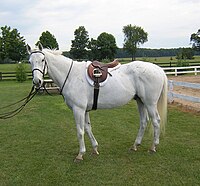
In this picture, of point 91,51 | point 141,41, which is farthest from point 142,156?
point 141,41

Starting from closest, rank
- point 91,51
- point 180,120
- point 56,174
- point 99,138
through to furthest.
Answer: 1. point 56,174
2. point 99,138
3. point 180,120
4. point 91,51

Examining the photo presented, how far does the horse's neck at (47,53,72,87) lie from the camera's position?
4453 mm

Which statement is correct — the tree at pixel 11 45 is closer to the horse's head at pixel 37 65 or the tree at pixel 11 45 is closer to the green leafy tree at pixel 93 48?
the green leafy tree at pixel 93 48

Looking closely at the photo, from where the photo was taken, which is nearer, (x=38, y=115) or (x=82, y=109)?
(x=82, y=109)

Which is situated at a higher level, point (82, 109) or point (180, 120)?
point (82, 109)

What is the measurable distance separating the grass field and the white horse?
0.37 metres

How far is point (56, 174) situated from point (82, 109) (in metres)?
1.12

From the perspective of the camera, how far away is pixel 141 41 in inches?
2240

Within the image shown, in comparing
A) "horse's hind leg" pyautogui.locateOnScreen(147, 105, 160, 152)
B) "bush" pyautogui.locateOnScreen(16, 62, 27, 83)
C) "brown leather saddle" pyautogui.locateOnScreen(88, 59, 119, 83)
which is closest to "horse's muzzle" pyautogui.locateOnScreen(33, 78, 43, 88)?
"brown leather saddle" pyautogui.locateOnScreen(88, 59, 119, 83)

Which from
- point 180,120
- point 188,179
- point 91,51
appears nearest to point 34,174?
point 188,179

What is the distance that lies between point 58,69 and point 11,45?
35.1 m

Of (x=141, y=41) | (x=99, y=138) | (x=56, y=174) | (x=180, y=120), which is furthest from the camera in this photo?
(x=141, y=41)

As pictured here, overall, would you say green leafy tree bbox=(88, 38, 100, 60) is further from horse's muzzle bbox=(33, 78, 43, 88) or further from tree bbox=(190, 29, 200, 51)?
horse's muzzle bbox=(33, 78, 43, 88)

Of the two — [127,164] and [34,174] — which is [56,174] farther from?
[127,164]
